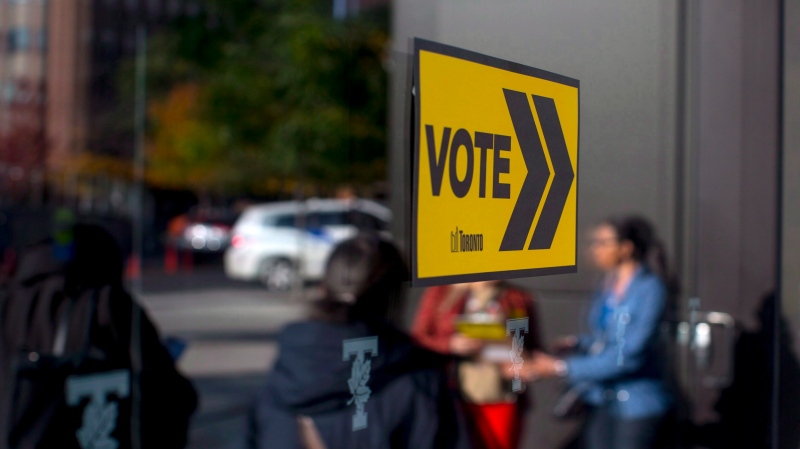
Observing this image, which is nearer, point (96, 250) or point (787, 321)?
point (96, 250)

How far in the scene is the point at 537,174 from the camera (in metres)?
1.56

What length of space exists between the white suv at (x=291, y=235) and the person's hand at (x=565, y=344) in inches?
49.1

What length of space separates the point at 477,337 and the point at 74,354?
987 mm

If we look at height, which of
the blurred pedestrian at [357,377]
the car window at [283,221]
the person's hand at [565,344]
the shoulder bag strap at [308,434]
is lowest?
the person's hand at [565,344]

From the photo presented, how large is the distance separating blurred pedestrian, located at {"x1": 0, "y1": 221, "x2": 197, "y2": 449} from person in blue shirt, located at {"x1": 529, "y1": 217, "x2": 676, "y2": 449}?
1917mm

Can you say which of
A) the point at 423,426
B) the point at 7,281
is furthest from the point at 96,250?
the point at 423,426

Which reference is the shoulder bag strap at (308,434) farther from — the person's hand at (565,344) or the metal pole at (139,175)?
the person's hand at (565,344)

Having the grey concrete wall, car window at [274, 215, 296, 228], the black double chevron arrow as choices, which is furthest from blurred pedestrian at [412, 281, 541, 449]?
the grey concrete wall

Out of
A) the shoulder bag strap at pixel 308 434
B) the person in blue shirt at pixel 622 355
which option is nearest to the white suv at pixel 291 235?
the shoulder bag strap at pixel 308 434

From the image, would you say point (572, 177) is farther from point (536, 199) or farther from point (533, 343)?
point (533, 343)

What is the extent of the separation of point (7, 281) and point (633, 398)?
8.57 feet

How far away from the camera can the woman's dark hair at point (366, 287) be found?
1998mm

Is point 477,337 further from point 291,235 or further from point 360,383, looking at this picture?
point 291,235

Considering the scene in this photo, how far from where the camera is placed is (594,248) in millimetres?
3768
